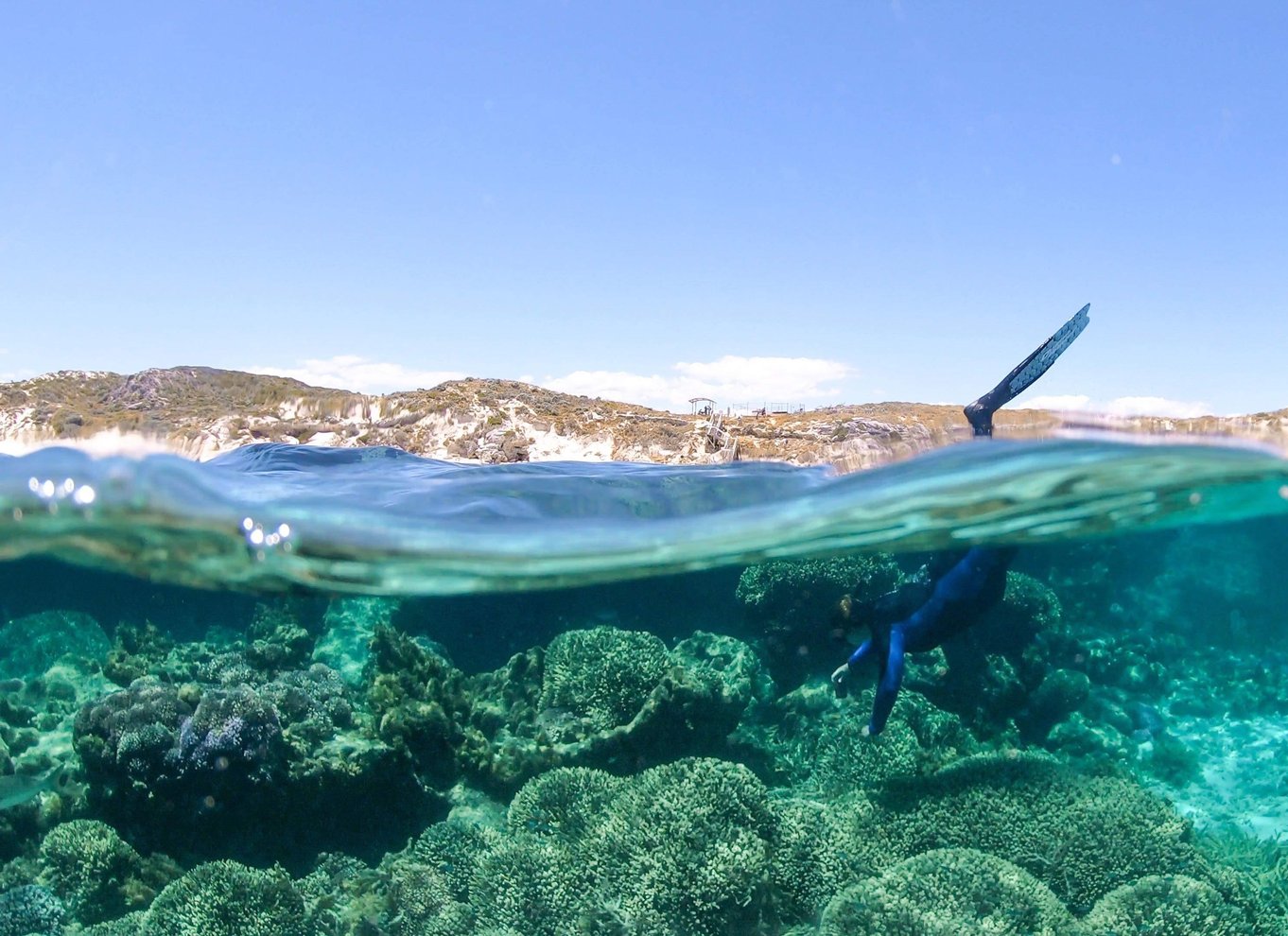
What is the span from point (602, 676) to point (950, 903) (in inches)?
198

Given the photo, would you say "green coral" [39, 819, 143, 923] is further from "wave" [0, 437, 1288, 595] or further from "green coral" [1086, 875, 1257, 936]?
"green coral" [1086, 875, 1257, 936]

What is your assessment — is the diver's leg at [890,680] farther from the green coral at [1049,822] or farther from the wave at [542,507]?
the wave at [542,507]

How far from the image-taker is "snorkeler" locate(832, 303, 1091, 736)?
8625 millimetres

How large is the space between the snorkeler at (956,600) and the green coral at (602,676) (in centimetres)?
254

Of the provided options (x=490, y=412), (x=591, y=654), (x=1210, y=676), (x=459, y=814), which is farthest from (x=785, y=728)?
(x=1210, y=676)

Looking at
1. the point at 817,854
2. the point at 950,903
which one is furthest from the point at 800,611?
the point at 950,903

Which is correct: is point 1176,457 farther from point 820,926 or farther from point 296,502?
point 296,502

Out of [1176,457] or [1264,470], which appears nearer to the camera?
[1176,457]

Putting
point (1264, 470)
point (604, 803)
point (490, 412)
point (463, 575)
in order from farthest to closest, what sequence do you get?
point (490, 412) < point (463, 575) < point (1264, 470) < point (604, 803)

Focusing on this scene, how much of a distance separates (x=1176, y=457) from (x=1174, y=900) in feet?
15.8

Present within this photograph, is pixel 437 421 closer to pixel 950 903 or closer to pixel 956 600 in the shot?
pixel 956 600

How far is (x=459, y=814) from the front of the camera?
9.20 meters

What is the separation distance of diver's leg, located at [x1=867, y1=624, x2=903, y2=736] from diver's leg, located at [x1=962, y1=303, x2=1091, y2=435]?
266 cm

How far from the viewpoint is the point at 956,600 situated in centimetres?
909
